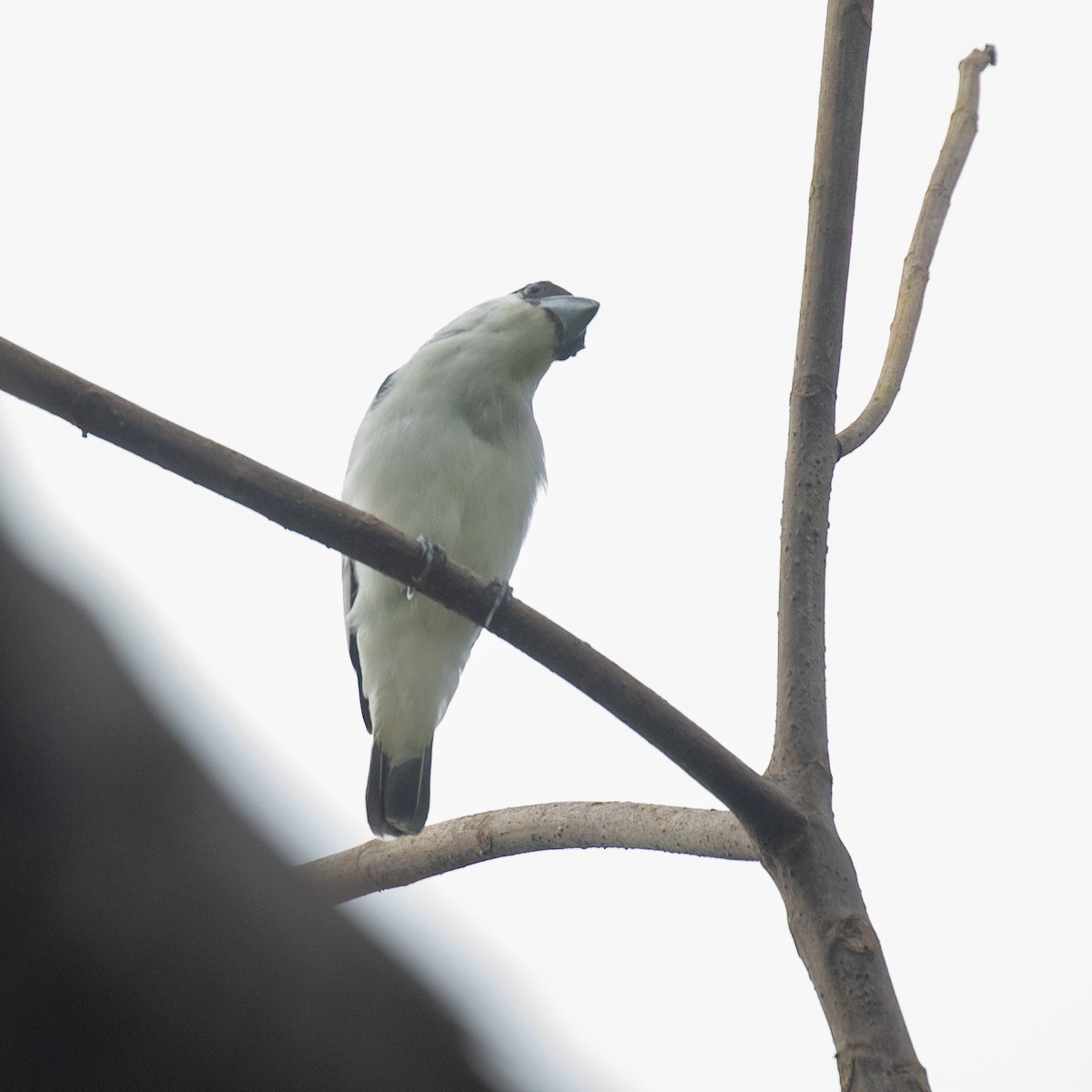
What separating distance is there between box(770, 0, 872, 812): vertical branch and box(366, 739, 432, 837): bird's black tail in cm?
229

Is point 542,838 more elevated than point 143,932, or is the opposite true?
point 542,838

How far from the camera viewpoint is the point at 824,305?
305 cm

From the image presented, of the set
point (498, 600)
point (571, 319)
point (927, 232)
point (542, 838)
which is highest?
point (571, 319)

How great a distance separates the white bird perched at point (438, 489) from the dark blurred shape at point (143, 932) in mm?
3947

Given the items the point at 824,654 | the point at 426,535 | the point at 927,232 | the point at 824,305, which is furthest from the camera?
the point at 426,535

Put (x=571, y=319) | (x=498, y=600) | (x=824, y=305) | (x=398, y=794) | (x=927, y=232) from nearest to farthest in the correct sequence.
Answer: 1. (x=498, y=600)
2. (x=824, y=305)
3. (x=927, y=232)
4. (x=398, y=794)
5. (x=571, y=319)

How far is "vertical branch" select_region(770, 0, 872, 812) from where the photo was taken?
2.96m

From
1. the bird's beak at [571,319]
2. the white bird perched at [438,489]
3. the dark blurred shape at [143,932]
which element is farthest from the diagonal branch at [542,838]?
the bird's beak at [571,319]

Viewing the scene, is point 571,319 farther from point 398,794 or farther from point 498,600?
point 498,600

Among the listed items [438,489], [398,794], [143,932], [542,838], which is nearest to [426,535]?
[438,489]

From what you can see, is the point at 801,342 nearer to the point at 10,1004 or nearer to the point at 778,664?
the point at 778,664

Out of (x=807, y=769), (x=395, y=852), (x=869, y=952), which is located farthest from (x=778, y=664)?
(x=395, y=852)

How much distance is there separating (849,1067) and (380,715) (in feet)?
10.5

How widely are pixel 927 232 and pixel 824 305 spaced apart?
958mm
